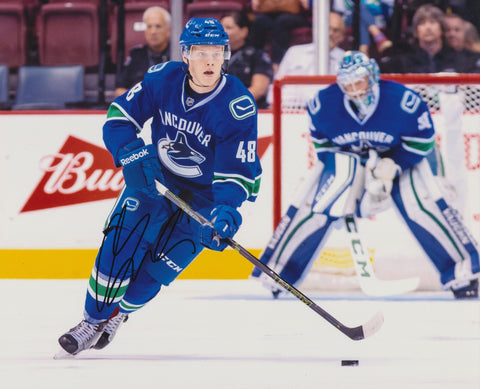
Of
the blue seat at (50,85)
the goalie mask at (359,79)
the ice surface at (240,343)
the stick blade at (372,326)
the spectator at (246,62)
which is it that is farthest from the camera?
the blue seat at (50,85)

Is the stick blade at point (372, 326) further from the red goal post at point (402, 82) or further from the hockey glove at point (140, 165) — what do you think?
the red goal post at point (402, 82)

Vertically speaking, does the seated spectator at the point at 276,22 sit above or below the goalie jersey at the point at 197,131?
above

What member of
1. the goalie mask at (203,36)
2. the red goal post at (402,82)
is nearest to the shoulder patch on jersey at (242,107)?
the goalie mask at (203,36)

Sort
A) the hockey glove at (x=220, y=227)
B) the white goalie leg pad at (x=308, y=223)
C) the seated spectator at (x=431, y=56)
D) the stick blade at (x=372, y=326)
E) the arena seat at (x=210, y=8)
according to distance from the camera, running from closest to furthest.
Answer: the hockey glove at (x=220, y=227) < the stick blade at (x=372, y=326) < the white goalie leg pad at (x=308, y=223) < the seated spectator at (x=431, y=56) < the arena seat at (x=210, y=8)

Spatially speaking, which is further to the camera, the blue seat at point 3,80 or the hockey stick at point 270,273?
the blue seat at point 3,80

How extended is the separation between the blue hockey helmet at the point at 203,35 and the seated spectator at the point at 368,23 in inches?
102

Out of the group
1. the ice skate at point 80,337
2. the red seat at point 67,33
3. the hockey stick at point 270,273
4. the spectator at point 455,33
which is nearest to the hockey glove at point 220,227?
the hockey stick at point 270,273

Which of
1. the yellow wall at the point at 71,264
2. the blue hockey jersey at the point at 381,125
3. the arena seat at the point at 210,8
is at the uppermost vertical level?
the arena seat at the point at 210,8

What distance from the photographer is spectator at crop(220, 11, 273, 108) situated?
18.0ft

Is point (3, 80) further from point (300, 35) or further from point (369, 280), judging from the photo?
point (369, 280)

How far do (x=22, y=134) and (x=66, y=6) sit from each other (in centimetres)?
125

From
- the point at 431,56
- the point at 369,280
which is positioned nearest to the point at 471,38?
the point at 431,56

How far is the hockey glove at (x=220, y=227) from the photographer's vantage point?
9.50 ft

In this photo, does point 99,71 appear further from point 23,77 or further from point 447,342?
point 447,342
